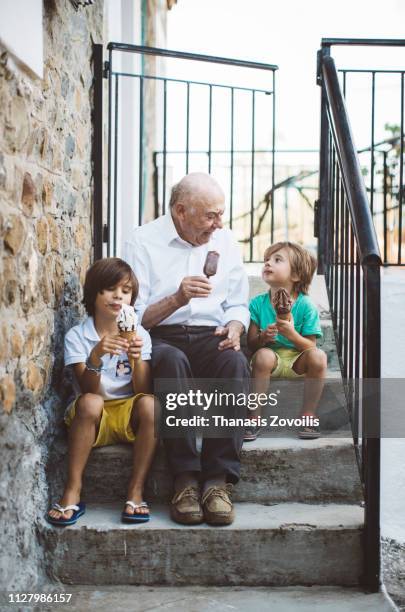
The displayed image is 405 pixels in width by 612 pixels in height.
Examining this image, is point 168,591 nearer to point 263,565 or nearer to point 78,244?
point 263,565

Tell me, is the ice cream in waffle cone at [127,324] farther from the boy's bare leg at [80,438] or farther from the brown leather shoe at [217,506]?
the brown leather shoe at [217,506]

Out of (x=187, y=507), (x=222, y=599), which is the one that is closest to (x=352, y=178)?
(x=187, y=507)

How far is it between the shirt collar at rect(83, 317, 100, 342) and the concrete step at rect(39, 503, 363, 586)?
2.19 feet

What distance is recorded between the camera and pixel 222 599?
2305 millimetres

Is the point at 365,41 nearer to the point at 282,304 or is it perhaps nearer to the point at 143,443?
the point at 282,304

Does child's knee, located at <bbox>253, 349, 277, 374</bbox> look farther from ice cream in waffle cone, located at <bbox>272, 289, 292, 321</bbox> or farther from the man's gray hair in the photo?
the man's gray hair

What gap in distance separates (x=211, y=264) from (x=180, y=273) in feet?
0.65

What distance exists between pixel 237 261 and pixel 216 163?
263 inches

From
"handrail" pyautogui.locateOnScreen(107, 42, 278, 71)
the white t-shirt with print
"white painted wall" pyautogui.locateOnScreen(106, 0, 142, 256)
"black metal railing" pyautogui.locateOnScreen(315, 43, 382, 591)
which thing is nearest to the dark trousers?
the white t-shirt with print

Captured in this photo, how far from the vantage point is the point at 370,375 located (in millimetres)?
2357

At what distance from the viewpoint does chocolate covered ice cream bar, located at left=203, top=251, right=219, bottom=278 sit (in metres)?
2.88

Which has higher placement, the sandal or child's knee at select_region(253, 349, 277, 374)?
child's knee at select_region(253, 349, 277, 374)

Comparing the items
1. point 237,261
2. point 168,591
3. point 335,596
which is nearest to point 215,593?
point 168,591

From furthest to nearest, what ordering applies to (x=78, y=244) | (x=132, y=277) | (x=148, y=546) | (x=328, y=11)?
1. (x=328, y=11)
2. (x=78, y=244)
3. (x=132, y=277)
4. (x=148, y=546)
